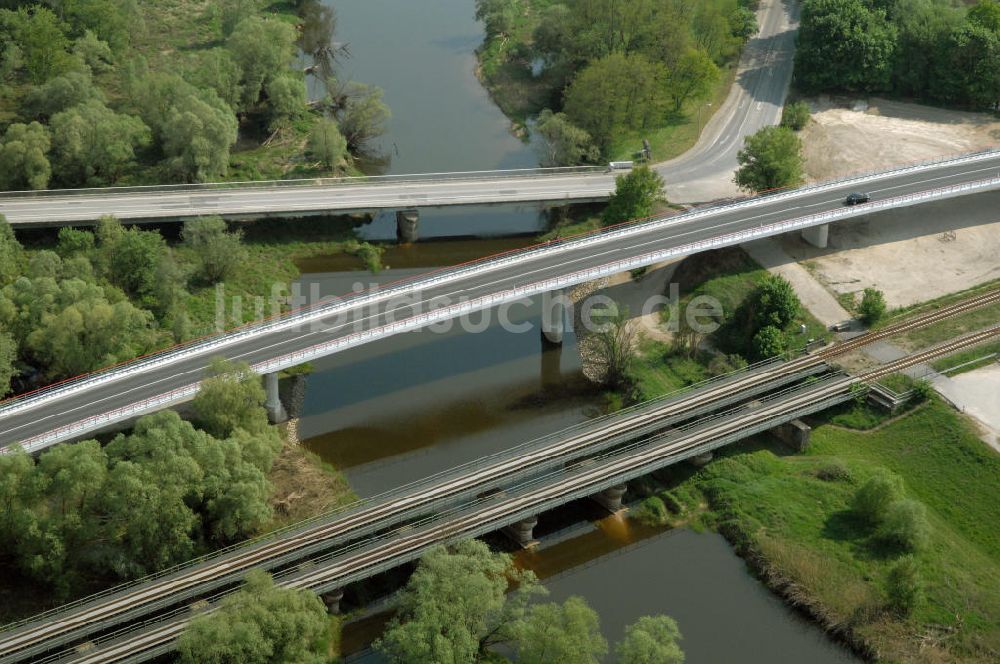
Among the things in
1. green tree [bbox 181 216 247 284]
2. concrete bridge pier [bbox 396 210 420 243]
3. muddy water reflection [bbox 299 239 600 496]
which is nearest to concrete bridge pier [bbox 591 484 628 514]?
muddy water reflection [bbox 299 239 600 496]

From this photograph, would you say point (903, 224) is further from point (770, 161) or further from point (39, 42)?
point (39, 42)

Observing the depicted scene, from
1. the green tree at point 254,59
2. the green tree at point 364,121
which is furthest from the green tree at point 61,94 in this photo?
the green tree at point 364,121

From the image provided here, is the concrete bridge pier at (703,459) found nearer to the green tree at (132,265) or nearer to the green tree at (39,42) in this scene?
the green tree at (132,265)

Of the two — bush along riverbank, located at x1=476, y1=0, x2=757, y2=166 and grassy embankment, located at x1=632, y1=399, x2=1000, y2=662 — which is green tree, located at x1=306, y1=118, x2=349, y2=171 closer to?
bush along riverbank, located at x1=476, y1=0, x2=757, y2=166

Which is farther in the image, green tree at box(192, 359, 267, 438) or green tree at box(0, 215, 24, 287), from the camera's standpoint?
green tree at box(0, 215, 24, 287)

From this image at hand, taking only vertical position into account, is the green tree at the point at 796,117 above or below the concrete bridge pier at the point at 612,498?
above

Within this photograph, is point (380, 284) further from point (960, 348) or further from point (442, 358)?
point (960, 348)

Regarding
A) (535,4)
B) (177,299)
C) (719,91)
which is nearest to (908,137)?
(719,91)

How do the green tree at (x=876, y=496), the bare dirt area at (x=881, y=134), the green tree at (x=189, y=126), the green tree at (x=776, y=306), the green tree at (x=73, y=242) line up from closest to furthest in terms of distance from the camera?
the green tree at (x=876, y=496) < the green tree at (x=776, y=306) < the green tree at (x=73, y=242) < the green tree at (x=189, y=126) < the bare dirt area at (x=881, y=134)
